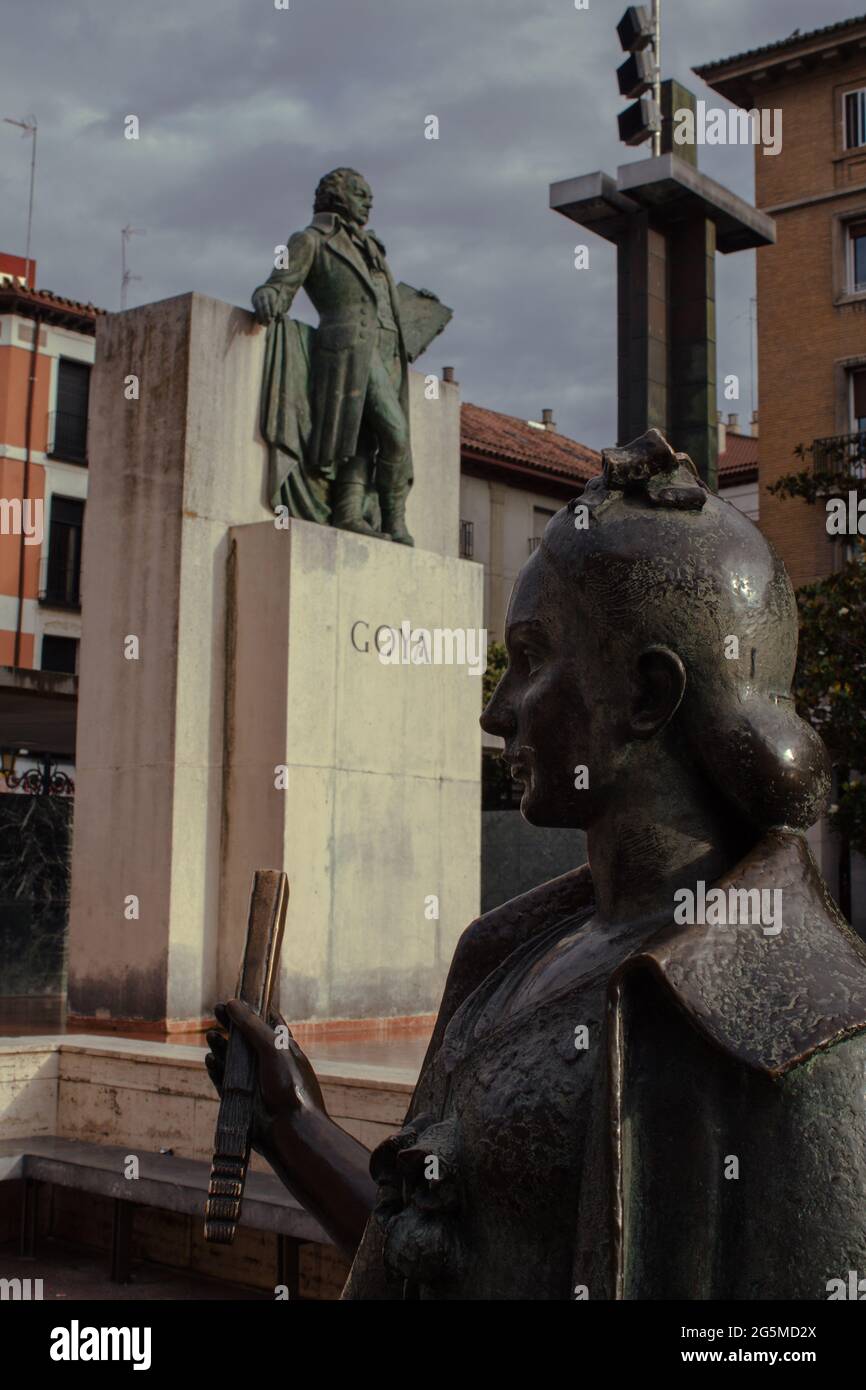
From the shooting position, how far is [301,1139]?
1839 millimetres

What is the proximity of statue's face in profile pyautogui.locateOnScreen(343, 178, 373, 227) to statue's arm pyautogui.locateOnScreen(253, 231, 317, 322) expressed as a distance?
409 millimetres

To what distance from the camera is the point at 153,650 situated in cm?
1032

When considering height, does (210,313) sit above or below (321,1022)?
above

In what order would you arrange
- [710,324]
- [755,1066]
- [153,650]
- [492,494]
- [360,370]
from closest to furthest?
[755,1066], [710,324], [153,650], [360,370], [492,494]

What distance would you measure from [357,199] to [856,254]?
66.3ft

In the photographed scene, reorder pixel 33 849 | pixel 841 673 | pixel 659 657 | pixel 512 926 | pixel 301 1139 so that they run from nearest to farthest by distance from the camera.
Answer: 1. pixel 659 657
2. pixel 512 926
3. pixel 301 1139
4. pixel 33 849
5. pixel 841 673

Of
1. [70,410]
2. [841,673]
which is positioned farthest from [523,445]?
[841,673]

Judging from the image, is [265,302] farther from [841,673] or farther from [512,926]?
[512,926]

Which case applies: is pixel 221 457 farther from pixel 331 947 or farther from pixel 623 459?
pixel 623 459

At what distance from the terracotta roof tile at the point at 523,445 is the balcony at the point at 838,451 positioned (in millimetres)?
9925

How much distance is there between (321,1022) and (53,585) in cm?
2988

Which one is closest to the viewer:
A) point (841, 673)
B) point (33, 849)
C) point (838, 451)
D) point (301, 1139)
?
point (301, 1139)

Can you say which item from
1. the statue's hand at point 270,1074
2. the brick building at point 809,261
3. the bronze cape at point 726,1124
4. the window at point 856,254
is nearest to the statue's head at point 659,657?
the bronze cape at point 726,1124

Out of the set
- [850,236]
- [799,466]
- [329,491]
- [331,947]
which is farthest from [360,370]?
[850,236]
